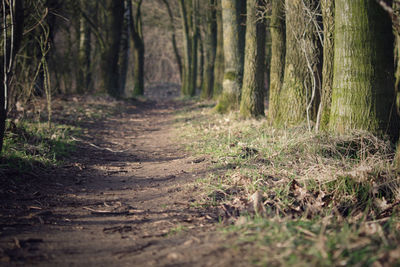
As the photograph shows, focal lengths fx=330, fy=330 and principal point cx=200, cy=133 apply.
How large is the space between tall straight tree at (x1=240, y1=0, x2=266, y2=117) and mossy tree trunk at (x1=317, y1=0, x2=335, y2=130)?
301 centimetres

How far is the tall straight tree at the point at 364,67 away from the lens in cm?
445

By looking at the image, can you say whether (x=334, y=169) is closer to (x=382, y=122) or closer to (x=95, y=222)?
(x=382, y=122)

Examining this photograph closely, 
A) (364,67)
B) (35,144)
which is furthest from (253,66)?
(35,144)

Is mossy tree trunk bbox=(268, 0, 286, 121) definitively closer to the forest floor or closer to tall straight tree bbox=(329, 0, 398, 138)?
the forest floor

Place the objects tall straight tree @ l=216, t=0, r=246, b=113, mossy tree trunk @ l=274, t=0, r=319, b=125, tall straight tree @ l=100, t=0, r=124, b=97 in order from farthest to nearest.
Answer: tall straight tree @ l=100, t=0, r=124, b=97 → tall straight tree @ l=216, t=0, r=246, b=113 → mossy tree trunk @ l=274, t=0, r=319, b=125

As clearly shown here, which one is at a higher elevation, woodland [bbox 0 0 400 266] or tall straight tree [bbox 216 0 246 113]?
tall straight tree [bbox 216 0 246 113]

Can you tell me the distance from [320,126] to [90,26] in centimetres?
1489

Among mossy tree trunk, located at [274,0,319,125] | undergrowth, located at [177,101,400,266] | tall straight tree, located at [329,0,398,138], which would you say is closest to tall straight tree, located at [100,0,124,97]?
undergrowth, located at [177,101,400,266]

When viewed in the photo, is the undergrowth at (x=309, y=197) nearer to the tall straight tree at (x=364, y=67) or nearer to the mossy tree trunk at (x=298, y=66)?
the tall straight tree at (x=364, y=67)

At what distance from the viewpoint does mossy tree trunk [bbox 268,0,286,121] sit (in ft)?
23.8

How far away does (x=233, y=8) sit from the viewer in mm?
10172

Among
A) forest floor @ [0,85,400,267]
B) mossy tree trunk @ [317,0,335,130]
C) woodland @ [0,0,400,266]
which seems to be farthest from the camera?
mossy tree trunk @ [317,0,335,130]

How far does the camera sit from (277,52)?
7477 mm

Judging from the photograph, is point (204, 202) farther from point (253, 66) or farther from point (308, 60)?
point (253, 66)
